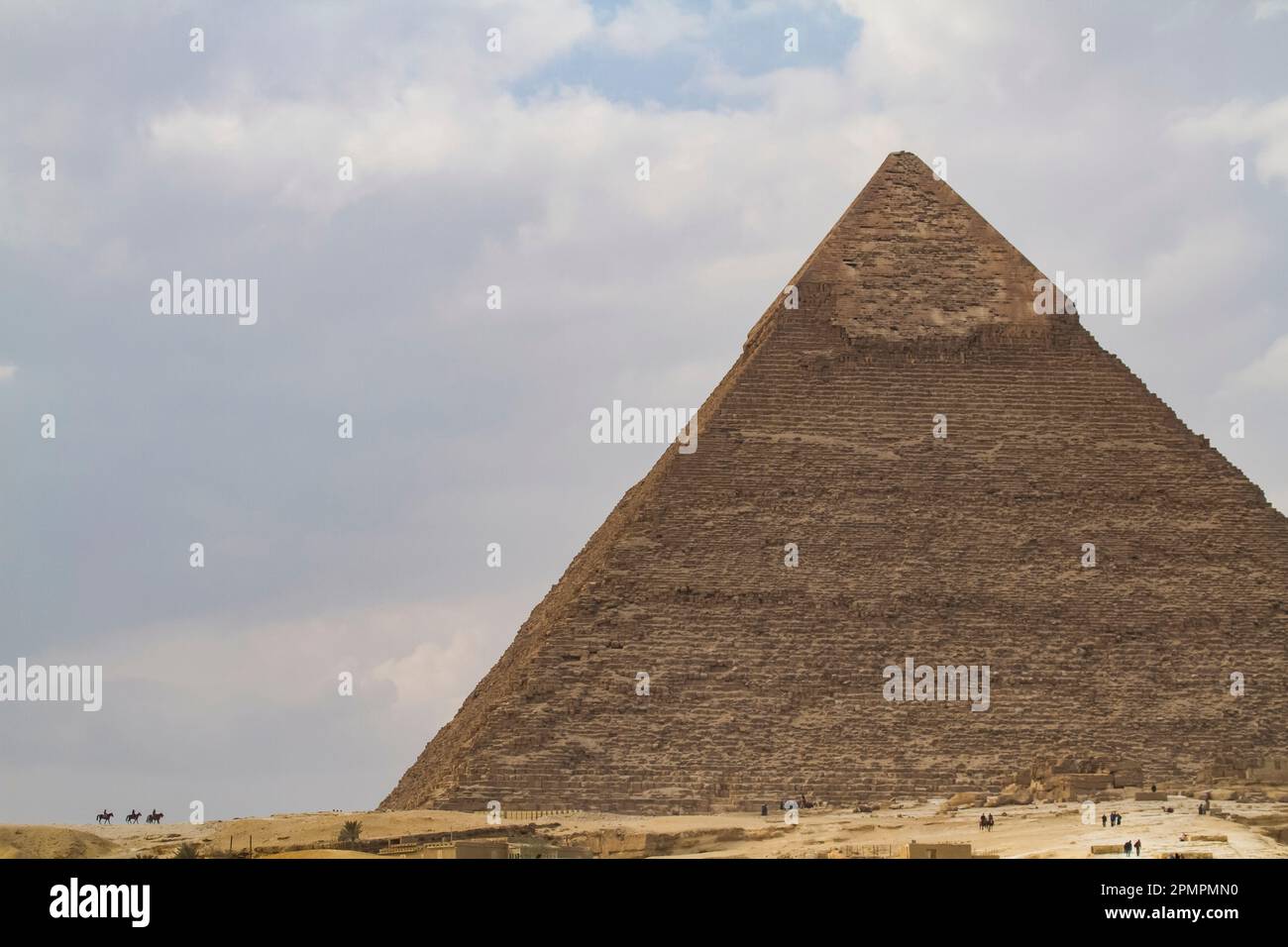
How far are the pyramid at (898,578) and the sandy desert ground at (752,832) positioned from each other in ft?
12.0

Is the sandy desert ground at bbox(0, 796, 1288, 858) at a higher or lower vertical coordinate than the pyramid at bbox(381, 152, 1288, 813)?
lower

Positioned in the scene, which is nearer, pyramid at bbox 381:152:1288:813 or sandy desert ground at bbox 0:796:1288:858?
sandy desert ground at bbox 0:796:1288:858

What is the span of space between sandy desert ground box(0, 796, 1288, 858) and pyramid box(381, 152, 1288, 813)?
3660 millimetres

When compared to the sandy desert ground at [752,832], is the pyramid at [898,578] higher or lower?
higher

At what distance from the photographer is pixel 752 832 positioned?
44406mm

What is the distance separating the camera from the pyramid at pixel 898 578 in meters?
54.4

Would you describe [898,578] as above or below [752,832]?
above

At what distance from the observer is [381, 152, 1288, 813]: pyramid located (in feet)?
178

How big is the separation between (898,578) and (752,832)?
52.4 feet

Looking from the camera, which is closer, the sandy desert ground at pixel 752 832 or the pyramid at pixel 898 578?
the sandy desert ground at pixel 752 832
